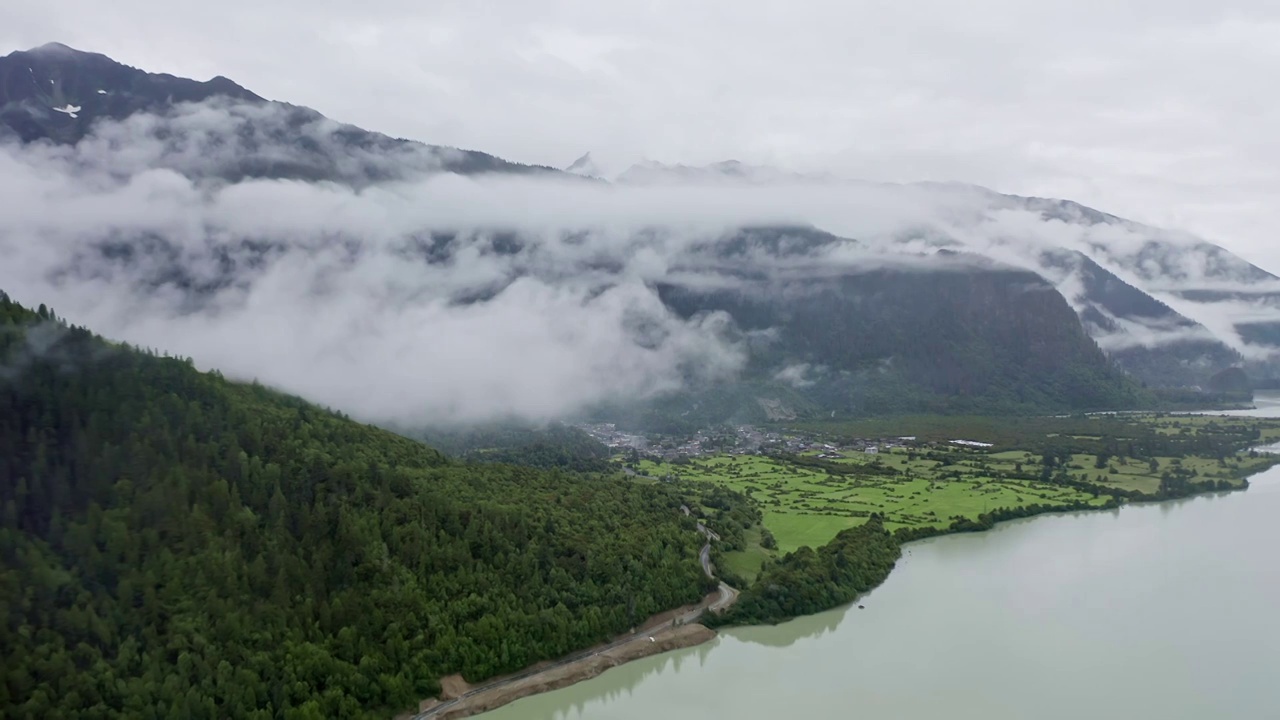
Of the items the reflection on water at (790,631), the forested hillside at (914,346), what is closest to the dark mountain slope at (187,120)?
the forested hillside at (914,346)

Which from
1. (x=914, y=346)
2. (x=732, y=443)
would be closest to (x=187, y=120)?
(x=732, y=443)

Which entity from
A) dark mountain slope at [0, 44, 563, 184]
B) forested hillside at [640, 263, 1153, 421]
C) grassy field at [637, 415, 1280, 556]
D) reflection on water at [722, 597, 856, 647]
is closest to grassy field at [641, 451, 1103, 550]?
grassy field at [637, 415, 1280, 556]

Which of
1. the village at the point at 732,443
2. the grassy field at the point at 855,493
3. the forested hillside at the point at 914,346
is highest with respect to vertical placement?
the forested hillside at the point at 914,346

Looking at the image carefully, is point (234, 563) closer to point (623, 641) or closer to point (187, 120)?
point (623, 641)

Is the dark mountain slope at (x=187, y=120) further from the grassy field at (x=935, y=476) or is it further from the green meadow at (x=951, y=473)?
the grassy field at (x=935, y=476)

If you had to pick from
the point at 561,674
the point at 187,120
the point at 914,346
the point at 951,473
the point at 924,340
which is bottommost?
the point at 561,674

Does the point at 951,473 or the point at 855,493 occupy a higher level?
the point at 951,473

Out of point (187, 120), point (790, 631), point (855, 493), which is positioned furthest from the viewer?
point (187, 120)
